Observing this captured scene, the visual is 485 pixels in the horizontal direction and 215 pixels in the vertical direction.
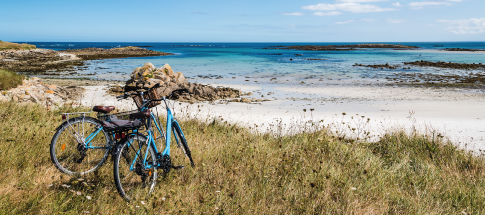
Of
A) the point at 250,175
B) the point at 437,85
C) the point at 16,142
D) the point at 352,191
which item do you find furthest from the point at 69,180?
the point at 437,85

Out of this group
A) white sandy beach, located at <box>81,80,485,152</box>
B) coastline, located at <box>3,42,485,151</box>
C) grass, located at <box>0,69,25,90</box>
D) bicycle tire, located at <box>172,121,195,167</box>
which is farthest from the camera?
grass, located at <box>0,69,25,90</box>

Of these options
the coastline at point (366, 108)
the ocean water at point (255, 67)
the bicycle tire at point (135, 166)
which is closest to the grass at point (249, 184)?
the bicycle tire at point (135, 166)

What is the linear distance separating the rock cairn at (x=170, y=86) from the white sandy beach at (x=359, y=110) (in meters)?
1.22

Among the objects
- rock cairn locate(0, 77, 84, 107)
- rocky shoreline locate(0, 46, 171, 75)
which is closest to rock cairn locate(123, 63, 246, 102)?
rock cairn locate(0, 77, 84, 107)

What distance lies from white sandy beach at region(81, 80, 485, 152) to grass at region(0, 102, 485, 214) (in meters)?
2.82

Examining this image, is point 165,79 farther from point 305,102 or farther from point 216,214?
point 216,214

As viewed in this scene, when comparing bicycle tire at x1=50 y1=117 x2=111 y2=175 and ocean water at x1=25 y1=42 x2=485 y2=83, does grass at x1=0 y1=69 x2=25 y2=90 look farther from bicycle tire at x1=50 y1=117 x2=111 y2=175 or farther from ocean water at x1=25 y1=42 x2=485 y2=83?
bicycle tire at x1=50 y1=117 x2=111 y2=175

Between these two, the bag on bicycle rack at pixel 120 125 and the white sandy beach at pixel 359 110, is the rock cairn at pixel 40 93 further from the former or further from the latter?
the bag on bicycle rack at pixel 120 125

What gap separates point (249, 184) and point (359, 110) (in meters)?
10.3

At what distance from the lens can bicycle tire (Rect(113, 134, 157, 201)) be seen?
3.23 meters

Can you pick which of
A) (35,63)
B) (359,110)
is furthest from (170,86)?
(35,63)

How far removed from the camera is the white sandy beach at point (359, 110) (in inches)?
354

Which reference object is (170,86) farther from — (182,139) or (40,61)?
(40,61)

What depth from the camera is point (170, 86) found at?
17.2m
